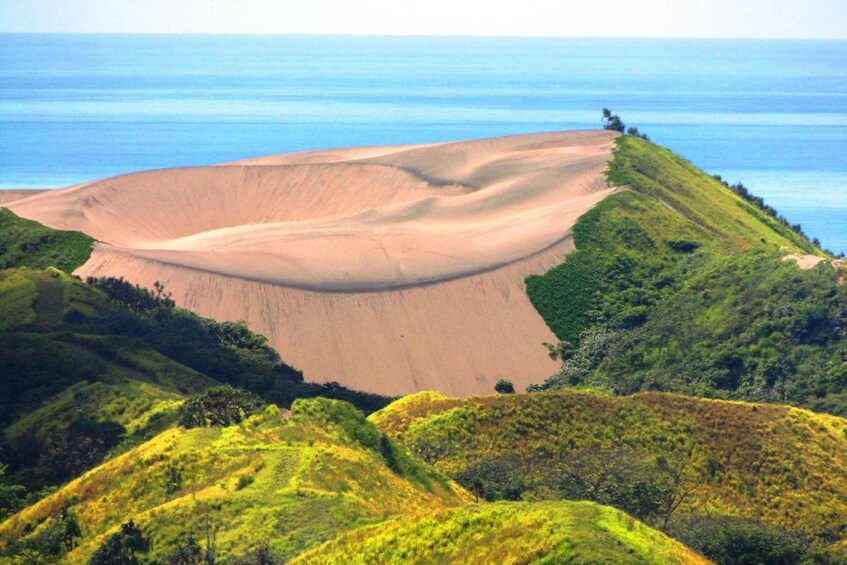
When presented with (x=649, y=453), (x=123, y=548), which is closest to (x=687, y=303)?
(x=649, y=453)

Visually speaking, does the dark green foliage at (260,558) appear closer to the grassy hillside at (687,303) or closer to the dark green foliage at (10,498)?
the dark green foliage at (10,498)

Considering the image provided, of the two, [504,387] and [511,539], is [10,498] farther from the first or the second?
[504,387]

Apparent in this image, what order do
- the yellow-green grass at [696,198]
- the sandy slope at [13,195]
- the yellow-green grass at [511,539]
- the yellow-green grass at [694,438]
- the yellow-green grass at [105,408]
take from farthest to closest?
the sandy slope at [13,195] → the yellow-green grass at [696,198] → the yellow-green grass at [105,408] → the yellow-green grass at [694,438] → the yellow-green grass at [511,539]

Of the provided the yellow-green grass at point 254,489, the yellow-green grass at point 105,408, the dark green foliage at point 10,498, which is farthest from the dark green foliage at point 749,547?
the dark green foliage at point 10,498

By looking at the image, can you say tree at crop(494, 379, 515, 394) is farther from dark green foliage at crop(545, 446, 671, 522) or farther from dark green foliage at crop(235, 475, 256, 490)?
dark green foliage at crop(235, 475, 256, 490)

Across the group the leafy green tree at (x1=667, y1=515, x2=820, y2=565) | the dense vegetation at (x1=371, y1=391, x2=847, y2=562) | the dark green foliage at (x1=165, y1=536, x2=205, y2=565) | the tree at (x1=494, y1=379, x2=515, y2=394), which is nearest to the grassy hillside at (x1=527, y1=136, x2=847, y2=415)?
the tree at (x1=494, y1=379, x2=515, y2=394)

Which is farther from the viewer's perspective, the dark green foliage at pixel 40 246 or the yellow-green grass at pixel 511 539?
the dark green foliage at pixel 40 246
